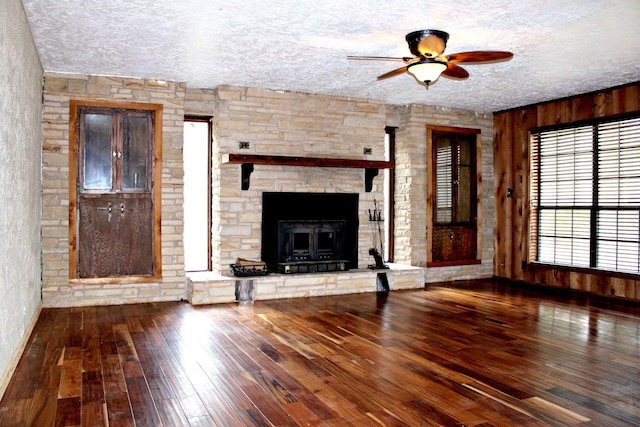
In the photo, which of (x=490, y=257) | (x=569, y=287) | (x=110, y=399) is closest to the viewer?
(x=110, y=399)

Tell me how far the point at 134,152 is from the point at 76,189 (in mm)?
766

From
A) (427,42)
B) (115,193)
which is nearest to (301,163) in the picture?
(115,193)

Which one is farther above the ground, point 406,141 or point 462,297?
point 406,141

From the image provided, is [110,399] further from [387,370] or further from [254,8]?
[254,8]

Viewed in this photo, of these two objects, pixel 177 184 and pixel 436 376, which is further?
pixel 177 184

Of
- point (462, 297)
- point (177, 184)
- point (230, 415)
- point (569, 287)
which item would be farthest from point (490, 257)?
point (230, 415)

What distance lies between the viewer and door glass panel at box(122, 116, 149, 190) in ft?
19.9

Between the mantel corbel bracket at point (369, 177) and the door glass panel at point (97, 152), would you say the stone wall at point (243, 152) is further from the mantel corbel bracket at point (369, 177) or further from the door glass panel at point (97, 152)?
the door glass panel at point (97, 152)

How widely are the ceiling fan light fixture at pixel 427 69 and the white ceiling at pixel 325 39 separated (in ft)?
1.10

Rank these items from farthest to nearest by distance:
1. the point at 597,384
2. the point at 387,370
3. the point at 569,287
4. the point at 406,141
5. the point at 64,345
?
the point at 406,141
the point at 569,287
the point at 64,345
the point at 387,370
the point at 597,384

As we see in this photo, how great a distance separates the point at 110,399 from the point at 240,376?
82cm

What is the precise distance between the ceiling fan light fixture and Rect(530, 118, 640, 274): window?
3505mm

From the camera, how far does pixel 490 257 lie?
8.28 meters

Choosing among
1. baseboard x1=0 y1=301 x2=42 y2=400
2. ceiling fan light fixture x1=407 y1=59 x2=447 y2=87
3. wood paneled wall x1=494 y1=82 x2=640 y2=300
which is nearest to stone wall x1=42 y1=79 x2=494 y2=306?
wood paneled wall x1=494 y1=82 x2=640 y2=300
